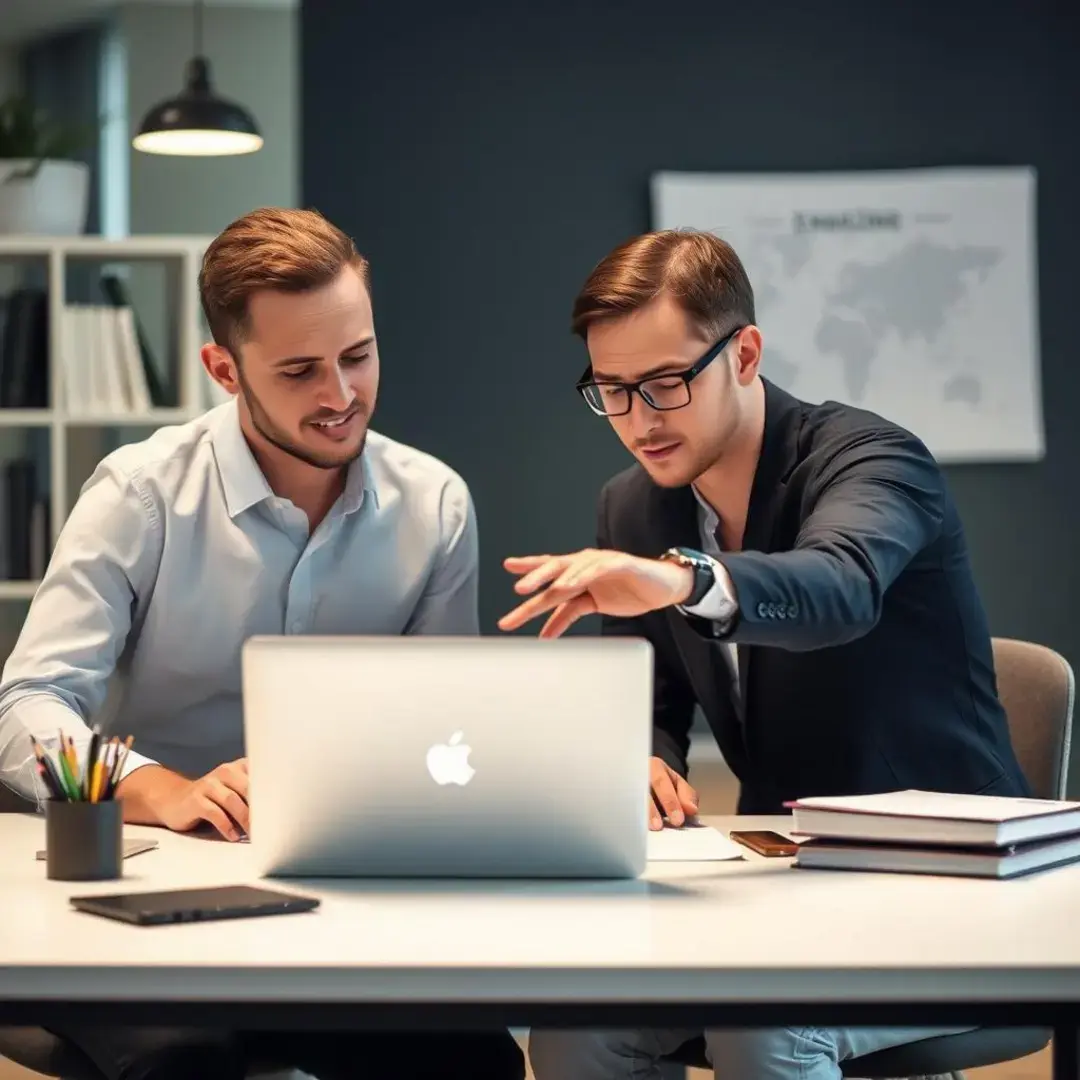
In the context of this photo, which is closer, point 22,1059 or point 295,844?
point 295,844

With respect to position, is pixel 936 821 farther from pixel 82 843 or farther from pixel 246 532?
pixel 246 532

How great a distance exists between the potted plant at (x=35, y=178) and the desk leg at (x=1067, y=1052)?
354 cm

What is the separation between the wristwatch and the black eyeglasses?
565 mm

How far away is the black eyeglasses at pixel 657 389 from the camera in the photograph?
2.17m

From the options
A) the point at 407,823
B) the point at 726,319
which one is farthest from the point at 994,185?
the point at 407,823

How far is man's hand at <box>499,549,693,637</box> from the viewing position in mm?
1562

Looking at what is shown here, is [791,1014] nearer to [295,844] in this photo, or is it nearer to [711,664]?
[295,844]

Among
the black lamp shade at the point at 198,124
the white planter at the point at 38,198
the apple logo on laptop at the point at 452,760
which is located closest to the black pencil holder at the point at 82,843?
the apple logo on laptop at the point at 452,760

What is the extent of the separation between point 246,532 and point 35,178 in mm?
2194

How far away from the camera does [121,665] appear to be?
2434 mm

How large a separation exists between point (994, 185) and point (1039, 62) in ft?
1.11

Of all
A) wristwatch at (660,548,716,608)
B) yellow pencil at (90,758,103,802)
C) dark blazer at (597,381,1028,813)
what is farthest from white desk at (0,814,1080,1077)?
dark blazer at (597,381,1028,813)

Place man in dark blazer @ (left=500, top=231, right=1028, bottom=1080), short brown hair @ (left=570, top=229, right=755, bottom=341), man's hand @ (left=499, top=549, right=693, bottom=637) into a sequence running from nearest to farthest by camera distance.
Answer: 1. man's hand @ (left=499, top=549, right=693, bottom=637)
2. man in dark blazer @ (left=500, top=231, right=1028, bottom=1080)
3. short brown hair @ (left=570, top=229, right=755, bottom=341)

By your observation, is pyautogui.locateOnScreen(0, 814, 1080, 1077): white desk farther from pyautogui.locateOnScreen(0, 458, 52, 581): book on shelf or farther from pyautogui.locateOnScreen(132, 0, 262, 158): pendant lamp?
pyautogui.locateOnScreen(132, 0, 262, 158): pendant lamp
